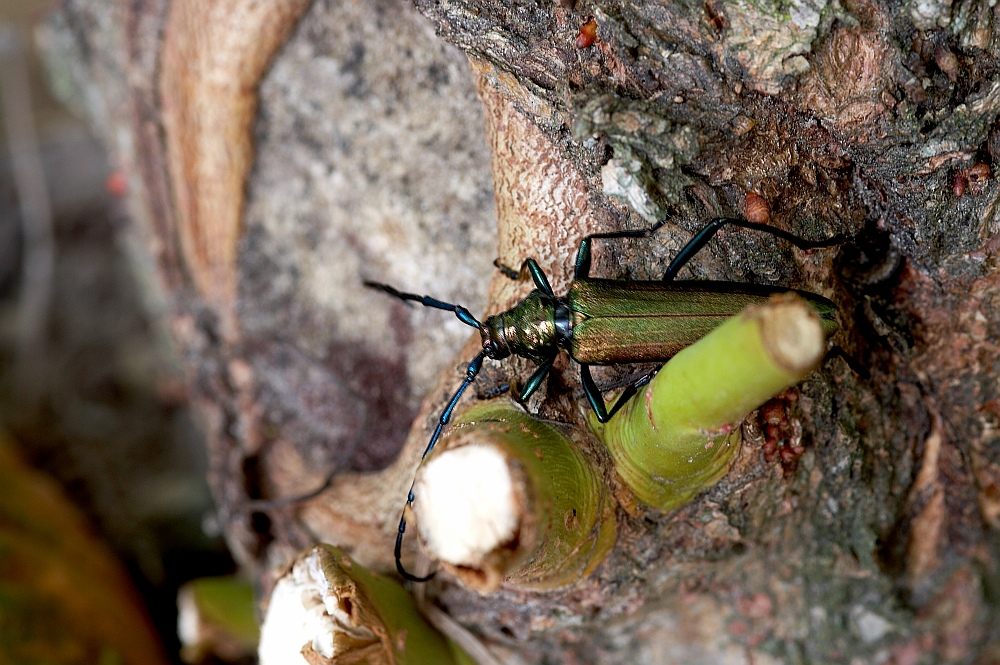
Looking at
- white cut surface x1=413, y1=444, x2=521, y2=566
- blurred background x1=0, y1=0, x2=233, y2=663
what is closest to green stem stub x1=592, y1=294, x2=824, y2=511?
white cut surface x1=413, y1=444, x2=521, y2=566

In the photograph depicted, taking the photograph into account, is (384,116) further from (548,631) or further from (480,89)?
(548,631)

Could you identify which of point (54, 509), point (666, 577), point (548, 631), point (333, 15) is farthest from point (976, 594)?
point (54, 509)

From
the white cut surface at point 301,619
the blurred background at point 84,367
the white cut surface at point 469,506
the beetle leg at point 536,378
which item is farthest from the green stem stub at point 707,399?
the blurred background at point 84,367

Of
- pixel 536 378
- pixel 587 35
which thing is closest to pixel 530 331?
pixel 536 378

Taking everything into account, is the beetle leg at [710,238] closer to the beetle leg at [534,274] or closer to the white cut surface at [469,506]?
the beetle leg at [534,274]

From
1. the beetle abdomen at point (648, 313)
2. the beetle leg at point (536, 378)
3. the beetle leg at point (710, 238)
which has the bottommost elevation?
the beetle leg at point (536, 378)

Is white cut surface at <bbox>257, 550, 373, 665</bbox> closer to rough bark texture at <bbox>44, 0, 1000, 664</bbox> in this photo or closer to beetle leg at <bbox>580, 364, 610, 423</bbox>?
rough bark texture at <bbox>44, 0, 1000, 664</bbox>
